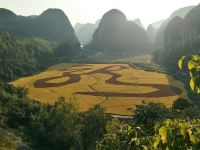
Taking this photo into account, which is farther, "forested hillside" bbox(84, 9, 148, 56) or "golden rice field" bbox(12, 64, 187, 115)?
"forested hillside" bbox(84, 9, 148, 56)

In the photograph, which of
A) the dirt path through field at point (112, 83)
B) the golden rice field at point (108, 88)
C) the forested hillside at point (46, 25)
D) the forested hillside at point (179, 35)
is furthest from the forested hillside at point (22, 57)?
the forested hillside at point (46, 25)

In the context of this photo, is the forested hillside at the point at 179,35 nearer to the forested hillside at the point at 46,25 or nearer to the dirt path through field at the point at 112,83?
the dirt path through field at the point at 112,83

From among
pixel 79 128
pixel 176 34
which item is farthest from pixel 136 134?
pixel 176 34

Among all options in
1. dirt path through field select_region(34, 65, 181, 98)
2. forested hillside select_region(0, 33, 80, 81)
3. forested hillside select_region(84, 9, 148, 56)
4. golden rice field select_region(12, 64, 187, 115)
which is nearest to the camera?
golden rice field select_region(12, 64, 187, 115)

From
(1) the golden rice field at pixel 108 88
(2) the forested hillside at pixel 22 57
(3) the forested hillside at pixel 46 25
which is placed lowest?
(1) the golden rice field at pixel 108 88

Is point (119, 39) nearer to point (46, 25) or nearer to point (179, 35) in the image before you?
point (46, 25)

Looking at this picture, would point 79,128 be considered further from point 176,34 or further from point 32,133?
point 176,34

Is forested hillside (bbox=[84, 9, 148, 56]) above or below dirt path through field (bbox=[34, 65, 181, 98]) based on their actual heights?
above

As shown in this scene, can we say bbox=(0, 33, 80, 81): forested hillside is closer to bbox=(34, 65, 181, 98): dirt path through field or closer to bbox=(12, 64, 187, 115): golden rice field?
bbox=(12, 64, 187, 115): golden rice field

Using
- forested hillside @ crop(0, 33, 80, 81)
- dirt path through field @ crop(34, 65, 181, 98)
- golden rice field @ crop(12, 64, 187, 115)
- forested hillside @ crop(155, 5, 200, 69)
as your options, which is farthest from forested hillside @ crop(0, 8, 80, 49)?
golden rice field @ crop(12, 64, 187, 115)
